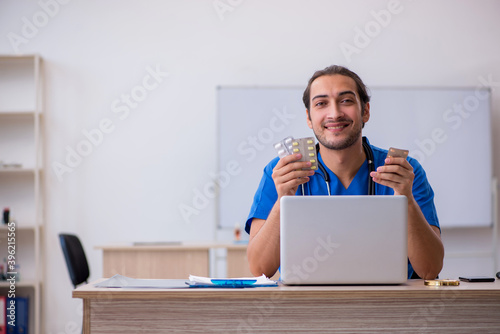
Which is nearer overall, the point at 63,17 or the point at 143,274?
the point at 143,274

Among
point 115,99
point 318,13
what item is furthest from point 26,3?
point 318,13

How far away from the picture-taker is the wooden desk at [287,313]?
4.49 ft

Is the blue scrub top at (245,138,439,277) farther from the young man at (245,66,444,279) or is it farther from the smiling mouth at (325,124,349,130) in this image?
the smiling mouth at (325,124,349,130)

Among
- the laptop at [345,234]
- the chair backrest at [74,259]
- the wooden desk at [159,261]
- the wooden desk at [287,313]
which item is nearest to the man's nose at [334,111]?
the laptop at [345,234]

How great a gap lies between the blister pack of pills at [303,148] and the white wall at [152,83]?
2.82 meters

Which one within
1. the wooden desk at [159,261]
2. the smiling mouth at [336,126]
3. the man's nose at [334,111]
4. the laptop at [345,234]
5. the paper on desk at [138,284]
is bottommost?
the wooden desk at [159,261]

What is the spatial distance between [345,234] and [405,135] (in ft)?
10.0

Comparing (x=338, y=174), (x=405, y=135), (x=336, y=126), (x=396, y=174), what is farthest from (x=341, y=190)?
(x=405, y=135)

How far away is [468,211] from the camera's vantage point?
14.0 ft

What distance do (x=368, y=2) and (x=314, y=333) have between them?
3.60 m

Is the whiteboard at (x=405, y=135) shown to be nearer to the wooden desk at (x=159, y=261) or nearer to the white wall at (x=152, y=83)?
the white wall at (x=152, y=83)

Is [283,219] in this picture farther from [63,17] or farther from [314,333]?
[63,17]

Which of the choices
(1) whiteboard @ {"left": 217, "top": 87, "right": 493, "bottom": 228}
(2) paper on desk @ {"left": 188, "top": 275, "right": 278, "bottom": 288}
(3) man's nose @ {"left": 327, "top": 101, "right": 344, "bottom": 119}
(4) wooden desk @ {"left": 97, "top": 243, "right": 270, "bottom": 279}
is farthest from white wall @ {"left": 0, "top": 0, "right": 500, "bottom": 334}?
(2) paper on desk @ {"left": 188, "top": 275, "right": 278, "bottom": 288}

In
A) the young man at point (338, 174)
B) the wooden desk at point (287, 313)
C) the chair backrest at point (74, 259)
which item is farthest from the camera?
the chair backrest at point (74, 259)
